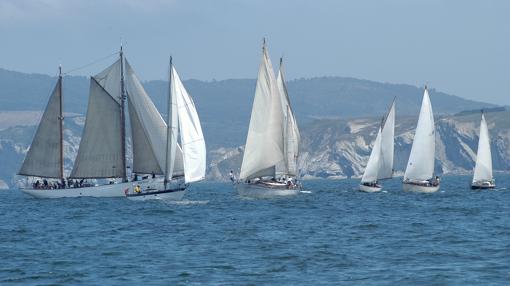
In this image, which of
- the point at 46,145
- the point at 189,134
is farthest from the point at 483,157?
the point at 46,145

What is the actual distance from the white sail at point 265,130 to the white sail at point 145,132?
6024 millimetres

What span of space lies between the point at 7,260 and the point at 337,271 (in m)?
14.2

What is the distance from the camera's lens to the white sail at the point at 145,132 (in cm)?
9506

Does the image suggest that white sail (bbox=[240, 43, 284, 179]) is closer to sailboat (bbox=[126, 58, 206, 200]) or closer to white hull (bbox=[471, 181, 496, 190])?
sailboat (bbox=[126, 58, 206, 200])

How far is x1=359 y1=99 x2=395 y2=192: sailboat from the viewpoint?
11477 centimetres

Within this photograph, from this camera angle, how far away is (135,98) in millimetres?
97000

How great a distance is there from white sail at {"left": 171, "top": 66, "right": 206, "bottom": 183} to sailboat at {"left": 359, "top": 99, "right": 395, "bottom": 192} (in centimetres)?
2837

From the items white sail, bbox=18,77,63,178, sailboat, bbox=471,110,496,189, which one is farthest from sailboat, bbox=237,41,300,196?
sailboat, bbox=471,110,496,189

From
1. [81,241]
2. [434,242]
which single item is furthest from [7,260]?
[434,242]

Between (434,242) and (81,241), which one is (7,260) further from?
(434,242)

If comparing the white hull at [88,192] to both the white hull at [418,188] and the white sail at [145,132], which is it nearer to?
the white sail at [145,132]

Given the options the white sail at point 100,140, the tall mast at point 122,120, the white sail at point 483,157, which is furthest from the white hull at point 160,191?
the white sail at point 483,157

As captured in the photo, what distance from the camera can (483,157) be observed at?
11600 centimetres

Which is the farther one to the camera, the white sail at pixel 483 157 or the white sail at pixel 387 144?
the white sail at pixel 387 144
